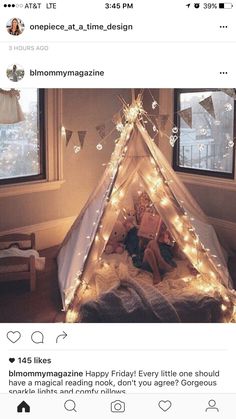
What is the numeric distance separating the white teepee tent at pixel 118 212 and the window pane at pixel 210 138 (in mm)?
142

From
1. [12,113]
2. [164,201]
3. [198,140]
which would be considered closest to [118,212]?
[164,201]

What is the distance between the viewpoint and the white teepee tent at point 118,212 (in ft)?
5.86

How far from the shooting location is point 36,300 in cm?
183

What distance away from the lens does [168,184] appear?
5.98ft
